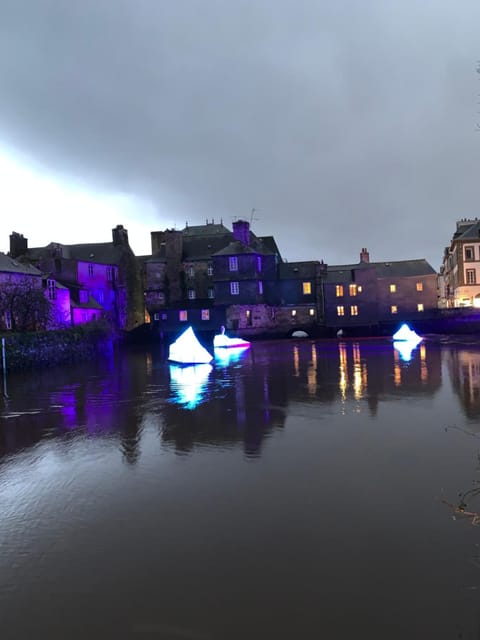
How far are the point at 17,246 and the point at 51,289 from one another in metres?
19.6

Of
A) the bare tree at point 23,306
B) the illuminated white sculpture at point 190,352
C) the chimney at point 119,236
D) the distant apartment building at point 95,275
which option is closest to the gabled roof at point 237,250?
the distant apartment building at point 95,275

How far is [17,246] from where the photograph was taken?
66.8 meters

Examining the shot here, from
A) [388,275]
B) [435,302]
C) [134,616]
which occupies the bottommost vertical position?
[134,616]

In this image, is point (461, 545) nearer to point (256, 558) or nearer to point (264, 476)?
point (256, 558)

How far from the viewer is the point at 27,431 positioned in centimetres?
1566

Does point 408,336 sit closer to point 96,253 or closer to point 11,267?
point 11,267

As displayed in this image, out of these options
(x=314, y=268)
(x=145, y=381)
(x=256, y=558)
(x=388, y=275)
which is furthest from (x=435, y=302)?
(x=256, y=558)

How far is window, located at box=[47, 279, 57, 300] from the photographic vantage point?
51406mm

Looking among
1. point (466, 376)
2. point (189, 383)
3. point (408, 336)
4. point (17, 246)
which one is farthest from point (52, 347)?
point (408, 336)

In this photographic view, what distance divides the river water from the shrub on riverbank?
67.8ft

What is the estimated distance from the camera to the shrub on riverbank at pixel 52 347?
36.1m

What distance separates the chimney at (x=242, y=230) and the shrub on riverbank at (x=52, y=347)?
2560 centimetres

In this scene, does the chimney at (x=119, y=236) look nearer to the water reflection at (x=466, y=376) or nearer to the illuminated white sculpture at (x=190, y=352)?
the illuminated white sculpture at (x=190, y=352)

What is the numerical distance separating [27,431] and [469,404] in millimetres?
14766
